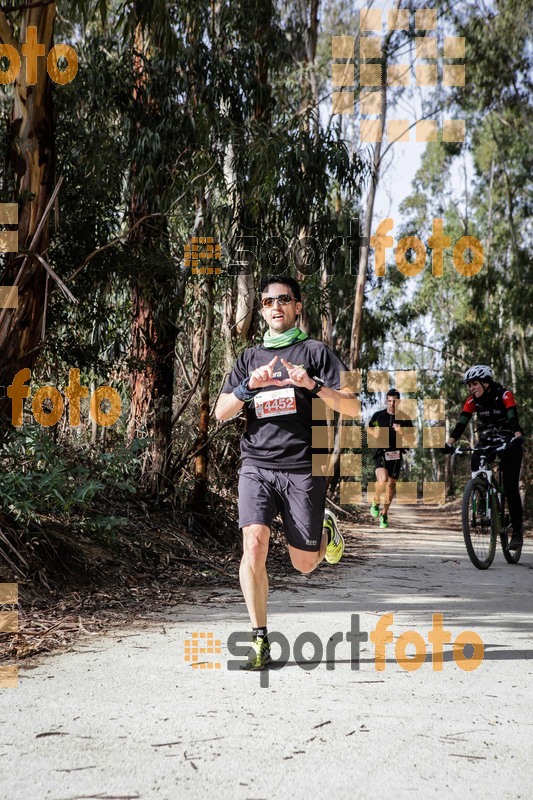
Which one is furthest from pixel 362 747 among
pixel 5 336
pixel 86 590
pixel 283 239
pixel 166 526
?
pixel 283 239

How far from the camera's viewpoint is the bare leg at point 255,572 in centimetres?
434

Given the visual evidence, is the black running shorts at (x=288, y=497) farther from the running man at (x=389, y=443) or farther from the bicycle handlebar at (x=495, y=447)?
the running man at (x=389, y=443)

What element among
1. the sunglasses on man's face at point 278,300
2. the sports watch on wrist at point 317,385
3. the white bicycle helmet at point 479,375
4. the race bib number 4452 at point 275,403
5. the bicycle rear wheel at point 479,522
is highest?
the sunglasses on man's face at point 278,300

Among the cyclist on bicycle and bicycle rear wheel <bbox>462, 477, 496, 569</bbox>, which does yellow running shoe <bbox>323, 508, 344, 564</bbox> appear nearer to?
bicycle rear wheel <bbox>462, 477, 496, 569</bbox>

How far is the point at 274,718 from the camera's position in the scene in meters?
3.50

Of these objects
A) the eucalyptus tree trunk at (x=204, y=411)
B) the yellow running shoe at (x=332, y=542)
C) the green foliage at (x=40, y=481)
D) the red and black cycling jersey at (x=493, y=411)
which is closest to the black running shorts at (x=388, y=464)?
the red and black cycling jersey at (x=493, y=411)

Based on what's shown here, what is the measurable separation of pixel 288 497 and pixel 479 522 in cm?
453

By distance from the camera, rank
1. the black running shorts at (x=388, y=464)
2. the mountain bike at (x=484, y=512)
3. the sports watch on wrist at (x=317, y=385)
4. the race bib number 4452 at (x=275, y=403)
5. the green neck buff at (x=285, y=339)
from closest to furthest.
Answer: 1. the sports watch on wrist at (x=317, y=385)
2. the race bib number 4452 at (x=275, y=403)
3. the green neck buff at (x=285, y=339)
4. the mountain bike at (x=484, y=512)
5. the black running shorts at (x=388, y=464)

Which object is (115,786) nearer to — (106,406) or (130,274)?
(130,274)

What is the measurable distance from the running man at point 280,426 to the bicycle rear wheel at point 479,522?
4.13m

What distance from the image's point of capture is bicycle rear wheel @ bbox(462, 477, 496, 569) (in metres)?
8.52

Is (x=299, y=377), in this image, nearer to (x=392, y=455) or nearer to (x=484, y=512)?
(x=484, y=512)

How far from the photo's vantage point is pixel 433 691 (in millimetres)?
3973

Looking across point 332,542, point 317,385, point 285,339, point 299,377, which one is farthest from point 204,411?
point 299,377
